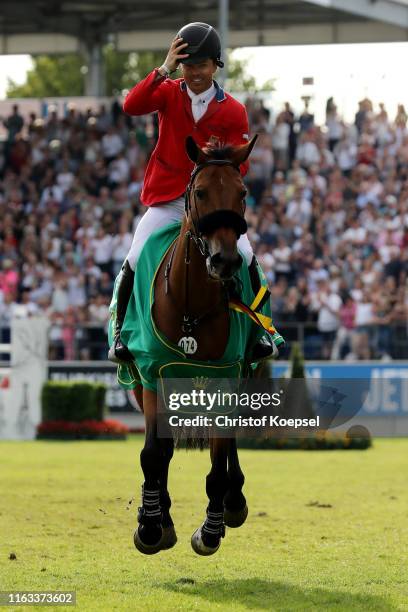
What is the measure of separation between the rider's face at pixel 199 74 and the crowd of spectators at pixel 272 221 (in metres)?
13.1

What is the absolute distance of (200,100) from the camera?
7.96 meters

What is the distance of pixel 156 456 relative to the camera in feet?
24.9

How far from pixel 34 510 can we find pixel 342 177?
16.2 m

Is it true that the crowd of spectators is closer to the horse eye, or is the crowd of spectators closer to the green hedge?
the green hedge

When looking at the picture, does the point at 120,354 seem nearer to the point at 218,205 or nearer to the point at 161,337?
the point at 161,337

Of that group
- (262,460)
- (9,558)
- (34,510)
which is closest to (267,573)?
(9,558)

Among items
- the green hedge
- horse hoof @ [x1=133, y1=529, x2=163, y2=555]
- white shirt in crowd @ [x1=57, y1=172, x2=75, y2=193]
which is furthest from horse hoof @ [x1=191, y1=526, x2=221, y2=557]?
white shirt in crowd @ [x1=57, y1=172, x2=75, y2=193]

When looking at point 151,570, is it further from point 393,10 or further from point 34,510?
point 393,10

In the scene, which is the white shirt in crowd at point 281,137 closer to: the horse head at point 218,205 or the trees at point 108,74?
the horse head at point 218,205

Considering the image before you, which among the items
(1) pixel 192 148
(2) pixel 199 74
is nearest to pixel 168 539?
(1) pixel 192 148

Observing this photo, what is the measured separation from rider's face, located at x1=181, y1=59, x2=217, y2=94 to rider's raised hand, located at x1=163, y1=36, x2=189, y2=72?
5.7 inches

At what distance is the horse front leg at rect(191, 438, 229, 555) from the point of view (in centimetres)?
773

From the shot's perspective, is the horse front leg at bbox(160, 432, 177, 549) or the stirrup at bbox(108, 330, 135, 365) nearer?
the horse front leg at bbox(160, 432, 177, 549)

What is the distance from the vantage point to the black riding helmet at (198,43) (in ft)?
25.0
